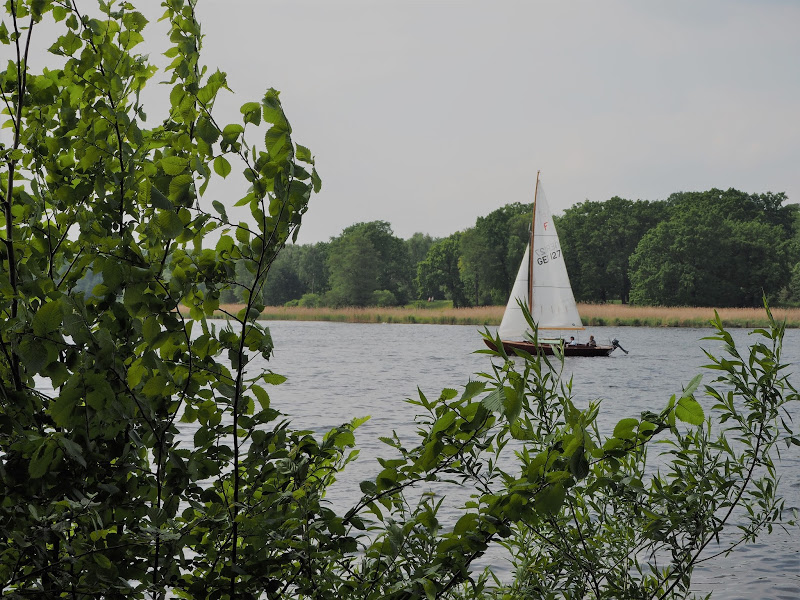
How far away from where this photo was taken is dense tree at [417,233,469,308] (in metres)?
89.2

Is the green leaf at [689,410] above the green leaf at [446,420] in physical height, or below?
above

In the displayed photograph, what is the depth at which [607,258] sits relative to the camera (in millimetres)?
80875

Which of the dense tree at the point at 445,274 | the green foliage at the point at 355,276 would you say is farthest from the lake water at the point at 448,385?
the dense tree at the point at 445,274

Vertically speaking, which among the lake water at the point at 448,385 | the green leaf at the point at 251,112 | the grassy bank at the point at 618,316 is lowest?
the lake water at the point at 448,385

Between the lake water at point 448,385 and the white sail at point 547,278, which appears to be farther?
the white sail at point 547,278

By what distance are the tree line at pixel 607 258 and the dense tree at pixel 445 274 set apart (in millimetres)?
116

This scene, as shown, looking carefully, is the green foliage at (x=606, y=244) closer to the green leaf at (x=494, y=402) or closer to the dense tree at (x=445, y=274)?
the dense tree at (x=445, y=274)

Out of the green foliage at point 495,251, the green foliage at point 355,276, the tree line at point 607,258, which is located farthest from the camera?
the green foliage at point 355,276

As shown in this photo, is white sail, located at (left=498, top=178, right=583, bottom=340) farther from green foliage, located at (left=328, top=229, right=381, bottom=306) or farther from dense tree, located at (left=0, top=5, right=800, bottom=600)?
green foliage, located at (left=328, top=229, right=381, bottom=306)

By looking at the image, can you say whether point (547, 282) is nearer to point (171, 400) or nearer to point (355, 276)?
point (171, 400)

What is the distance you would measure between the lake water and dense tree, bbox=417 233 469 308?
3809cm

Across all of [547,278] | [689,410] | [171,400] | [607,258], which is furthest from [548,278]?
[607,258]

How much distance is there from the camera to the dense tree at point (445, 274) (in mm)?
89188

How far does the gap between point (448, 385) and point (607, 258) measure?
63113mm
